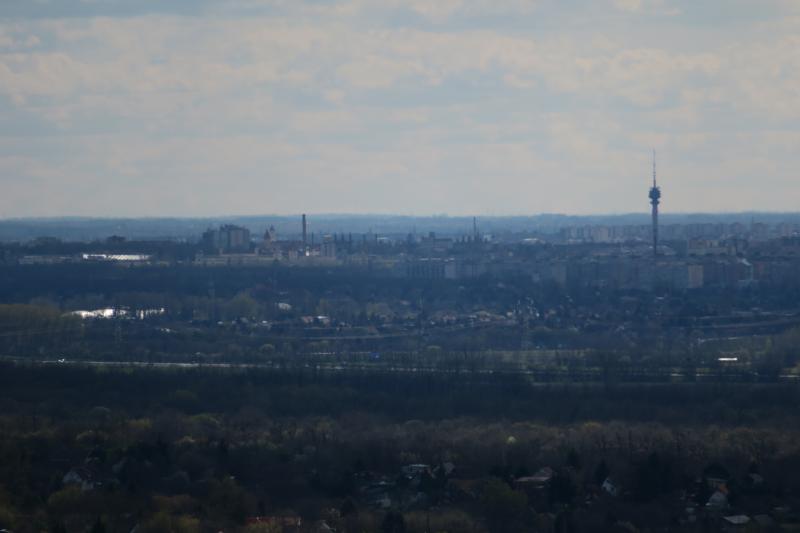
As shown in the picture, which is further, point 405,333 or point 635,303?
point 635,303

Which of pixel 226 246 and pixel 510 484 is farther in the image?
pixel 226 246

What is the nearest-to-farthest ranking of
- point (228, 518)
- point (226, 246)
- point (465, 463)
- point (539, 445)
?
1. point (228, 518)
2. point (465, 463)
3. point (539, 445)
4. point (226, 246)

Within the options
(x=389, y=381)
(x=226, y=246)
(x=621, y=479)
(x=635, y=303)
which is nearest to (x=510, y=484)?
(x=621, y=479)

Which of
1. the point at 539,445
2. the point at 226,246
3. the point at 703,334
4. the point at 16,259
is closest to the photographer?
the point at 539,445

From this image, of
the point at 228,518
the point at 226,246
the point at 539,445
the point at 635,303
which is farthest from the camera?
the point at 226,246

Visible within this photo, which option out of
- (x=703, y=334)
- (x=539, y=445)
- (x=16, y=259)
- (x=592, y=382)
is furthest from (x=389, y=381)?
(x=16, y=259)

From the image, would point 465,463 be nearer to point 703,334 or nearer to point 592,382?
point 592,382

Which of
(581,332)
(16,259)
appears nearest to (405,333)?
(581,332)

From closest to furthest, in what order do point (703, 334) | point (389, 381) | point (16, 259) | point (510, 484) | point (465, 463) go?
point (510, 484) < point (465, 463) < point (389, 381) < point (703, 334) < point (16, 259)

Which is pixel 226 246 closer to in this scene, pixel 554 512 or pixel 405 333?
pixel 405 333
